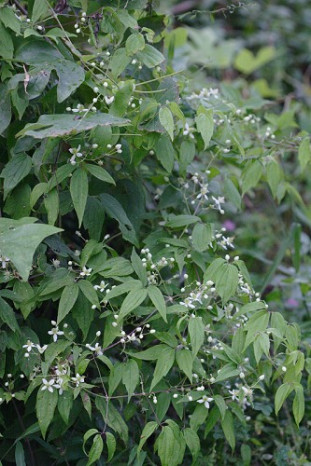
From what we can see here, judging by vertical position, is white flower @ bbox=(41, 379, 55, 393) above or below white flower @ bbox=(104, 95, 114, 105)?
below

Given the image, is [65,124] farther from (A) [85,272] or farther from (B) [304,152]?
(B) [304,152]

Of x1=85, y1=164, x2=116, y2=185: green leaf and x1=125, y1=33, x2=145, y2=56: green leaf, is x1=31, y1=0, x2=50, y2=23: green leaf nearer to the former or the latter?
x1=125, y1=33, x2=145, y2=56: green leaf

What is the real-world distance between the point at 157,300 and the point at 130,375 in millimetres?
218

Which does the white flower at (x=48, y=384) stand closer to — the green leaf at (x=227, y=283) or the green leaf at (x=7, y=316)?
the green leaf at (x=7, y=316)

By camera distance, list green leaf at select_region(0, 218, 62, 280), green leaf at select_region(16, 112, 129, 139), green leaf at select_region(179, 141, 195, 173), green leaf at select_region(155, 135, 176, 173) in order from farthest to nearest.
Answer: green leaf at select_region(179, 141, 195, 173) < green leaf at select_region(155, 135, 176, 173) < green leaf at select_region(16, 112, 129, 139) < green leaf at select_region(0, 218, 62, 280)

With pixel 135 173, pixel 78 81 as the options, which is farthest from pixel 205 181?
pixel 78 81

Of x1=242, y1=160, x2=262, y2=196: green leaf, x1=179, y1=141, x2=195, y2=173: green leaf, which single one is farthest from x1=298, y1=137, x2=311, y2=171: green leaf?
x1=179, y1=141, x2=195, y2=173: green leaf

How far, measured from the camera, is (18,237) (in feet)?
5.14

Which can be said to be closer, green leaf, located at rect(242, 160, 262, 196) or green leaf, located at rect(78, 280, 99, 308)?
green leaf, located at rect(78, 280, 99, 308)

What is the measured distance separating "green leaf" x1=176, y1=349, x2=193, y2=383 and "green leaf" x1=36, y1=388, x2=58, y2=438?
12.9 inches

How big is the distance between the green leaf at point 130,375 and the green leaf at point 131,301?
0.15m

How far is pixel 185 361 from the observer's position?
1.80 meters

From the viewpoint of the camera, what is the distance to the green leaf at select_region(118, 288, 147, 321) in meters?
1.73

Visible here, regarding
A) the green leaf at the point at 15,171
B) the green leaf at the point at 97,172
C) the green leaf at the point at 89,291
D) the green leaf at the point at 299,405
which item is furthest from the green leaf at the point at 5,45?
the green leaf at the point at 299,405
